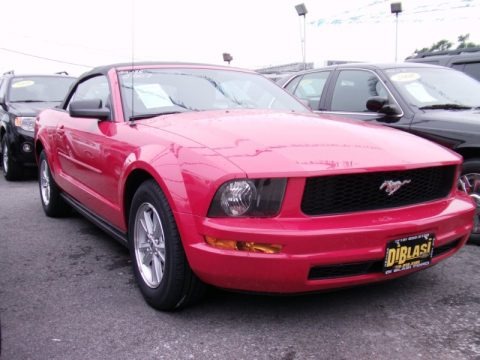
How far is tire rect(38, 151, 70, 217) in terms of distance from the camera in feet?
16.3

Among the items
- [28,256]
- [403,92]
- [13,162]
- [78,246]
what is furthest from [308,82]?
[13,162]

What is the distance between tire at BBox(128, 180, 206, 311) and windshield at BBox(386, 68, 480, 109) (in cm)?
275

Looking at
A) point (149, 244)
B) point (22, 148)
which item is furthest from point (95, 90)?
point (22, 148)

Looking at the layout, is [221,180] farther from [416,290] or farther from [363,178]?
[416,290]

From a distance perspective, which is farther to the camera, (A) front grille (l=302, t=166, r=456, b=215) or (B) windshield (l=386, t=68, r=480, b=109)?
(B) windshield (l=386, t=68, r=480, b=109)

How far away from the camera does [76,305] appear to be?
117 inches

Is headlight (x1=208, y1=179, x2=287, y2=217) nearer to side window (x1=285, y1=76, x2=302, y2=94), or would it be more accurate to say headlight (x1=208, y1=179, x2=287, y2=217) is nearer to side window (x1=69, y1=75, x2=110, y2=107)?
side window (x1=69, y1=75, x2=110, y2=107)

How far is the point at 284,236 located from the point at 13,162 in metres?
6.12

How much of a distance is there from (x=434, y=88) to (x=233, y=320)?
321 cm

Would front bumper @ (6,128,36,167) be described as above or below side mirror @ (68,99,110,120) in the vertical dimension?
below

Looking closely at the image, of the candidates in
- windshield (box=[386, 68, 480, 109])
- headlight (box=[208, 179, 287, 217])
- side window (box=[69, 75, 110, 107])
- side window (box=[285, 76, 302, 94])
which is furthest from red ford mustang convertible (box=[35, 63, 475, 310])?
side window (box=[285, 76, 302, 94])

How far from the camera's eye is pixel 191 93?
3.69 m

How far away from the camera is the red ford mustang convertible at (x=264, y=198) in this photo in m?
2.42

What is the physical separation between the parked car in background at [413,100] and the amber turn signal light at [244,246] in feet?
7.59
